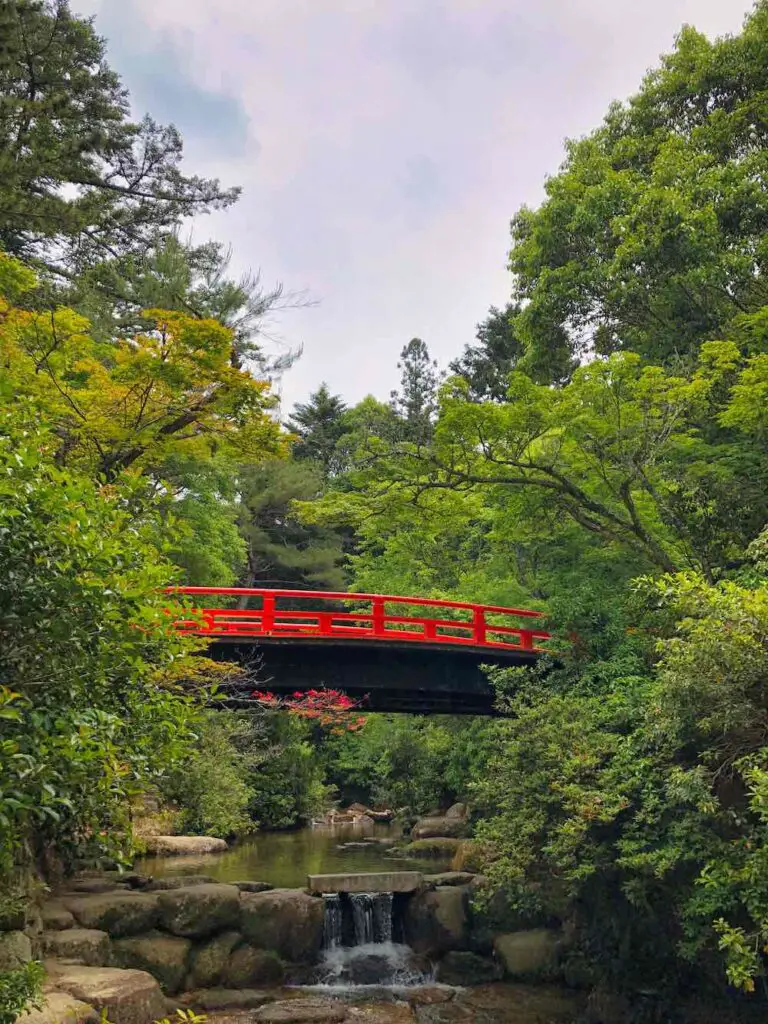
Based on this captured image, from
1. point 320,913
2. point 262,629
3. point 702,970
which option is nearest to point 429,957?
point 320,913

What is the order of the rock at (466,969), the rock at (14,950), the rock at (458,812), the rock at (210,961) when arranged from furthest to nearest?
the rock at (458,812) → the rock at (466,969) → the rock at (210,961) → the rock at (14,950)

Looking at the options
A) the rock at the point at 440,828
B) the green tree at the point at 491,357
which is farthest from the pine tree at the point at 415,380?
the rock at the point at 440,828

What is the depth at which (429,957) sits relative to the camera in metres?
13.4

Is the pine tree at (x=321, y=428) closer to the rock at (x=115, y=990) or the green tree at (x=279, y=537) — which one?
the green tree at (x=279, y=537)

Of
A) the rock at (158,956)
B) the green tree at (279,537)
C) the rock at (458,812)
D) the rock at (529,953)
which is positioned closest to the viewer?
the rock at (158,956)

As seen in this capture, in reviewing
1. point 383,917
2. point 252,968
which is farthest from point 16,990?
point 383,917

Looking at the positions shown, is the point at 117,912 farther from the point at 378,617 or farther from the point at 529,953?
the point at 529,953

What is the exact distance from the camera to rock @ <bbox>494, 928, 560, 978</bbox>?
1210cm

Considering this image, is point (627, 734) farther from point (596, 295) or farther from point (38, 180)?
point (38, 180)

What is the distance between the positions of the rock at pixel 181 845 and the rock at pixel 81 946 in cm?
613

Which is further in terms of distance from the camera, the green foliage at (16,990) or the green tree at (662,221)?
the green tree at (662,221)

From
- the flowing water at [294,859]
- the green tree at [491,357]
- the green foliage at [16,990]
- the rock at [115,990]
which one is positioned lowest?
the flowing water at [294,859]

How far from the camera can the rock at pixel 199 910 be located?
38.8 feet

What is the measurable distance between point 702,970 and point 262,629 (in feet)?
26.7
